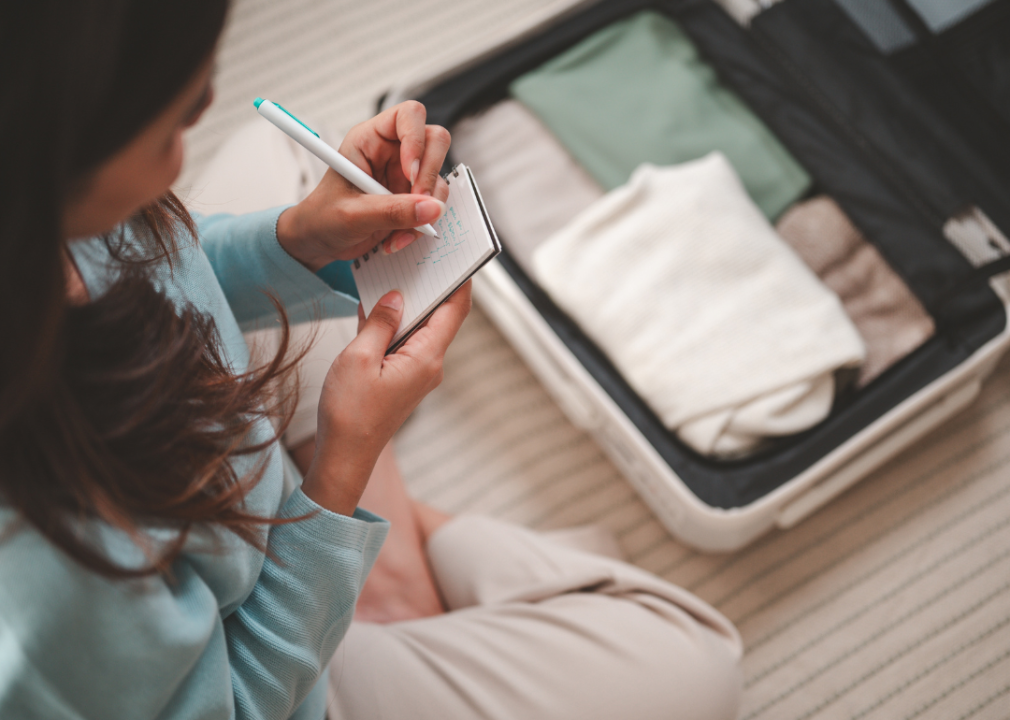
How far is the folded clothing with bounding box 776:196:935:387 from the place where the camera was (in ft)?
2.81

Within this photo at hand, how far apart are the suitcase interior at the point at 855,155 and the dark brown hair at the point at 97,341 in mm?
552

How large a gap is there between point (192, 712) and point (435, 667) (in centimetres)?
24

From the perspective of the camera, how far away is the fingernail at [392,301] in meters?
0.55

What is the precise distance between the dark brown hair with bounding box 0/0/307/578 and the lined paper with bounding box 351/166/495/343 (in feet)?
0.50

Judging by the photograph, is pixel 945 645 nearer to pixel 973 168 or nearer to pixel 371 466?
pixel 973 168

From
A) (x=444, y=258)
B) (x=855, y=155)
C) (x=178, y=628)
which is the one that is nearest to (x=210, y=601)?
(x=178, y=628)

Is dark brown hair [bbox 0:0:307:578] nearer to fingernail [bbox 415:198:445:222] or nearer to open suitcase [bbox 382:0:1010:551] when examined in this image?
fingernail [bbox 415:198:445:222]

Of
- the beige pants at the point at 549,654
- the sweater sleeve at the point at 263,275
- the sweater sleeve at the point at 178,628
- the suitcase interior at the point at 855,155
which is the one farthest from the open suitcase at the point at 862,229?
the sweater sleeve at the point at 178,628

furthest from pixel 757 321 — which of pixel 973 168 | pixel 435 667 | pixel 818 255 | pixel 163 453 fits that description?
pixel 163 453

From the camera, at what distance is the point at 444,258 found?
0.53 m

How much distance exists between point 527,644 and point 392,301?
0.35 m

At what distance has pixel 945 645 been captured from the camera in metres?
0.86

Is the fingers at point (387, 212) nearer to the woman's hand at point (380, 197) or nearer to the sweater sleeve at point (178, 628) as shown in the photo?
the woman's hand at point (380, 197)

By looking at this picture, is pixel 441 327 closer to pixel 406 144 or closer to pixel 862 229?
pixel 406 144
